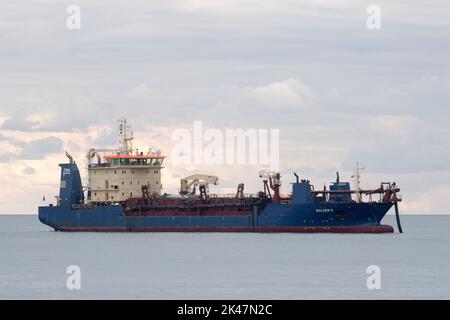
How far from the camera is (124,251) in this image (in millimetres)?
84688

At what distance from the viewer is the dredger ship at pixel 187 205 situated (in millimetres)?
94312

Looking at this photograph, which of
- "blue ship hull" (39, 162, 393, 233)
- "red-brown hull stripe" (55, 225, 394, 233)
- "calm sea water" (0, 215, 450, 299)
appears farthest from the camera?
"red-brown hull stripe" (55, 225, 394, 233)

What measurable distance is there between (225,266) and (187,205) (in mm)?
29091

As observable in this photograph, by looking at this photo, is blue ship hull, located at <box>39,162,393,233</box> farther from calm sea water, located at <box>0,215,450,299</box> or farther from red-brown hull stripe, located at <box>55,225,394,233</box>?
calm sea water, located at <box>0,215,450,299</box>

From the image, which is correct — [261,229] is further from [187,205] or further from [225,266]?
[225,266]

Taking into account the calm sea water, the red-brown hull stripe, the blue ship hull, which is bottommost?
the calm sea water

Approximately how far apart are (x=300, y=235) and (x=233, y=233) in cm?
972

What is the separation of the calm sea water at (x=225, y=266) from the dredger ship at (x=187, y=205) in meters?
1.28

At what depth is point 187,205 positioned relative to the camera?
10031 centimetres

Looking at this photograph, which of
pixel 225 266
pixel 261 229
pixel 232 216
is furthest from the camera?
pixel 232 216

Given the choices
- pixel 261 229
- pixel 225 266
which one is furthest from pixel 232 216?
pixel 225 266

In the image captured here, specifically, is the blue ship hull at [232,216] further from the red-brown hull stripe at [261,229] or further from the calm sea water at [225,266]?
the calm sea water at [225,266]

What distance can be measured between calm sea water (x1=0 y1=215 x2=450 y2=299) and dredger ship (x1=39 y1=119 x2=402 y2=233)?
1277 millimetres

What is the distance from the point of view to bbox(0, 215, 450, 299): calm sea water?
57.7 meters
